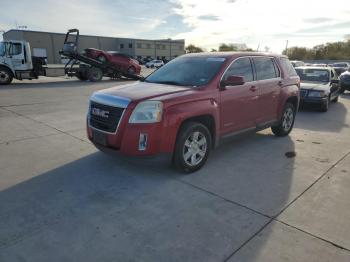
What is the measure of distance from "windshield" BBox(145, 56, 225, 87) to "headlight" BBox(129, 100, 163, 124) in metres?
0.98

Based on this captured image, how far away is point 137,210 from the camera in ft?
11.4

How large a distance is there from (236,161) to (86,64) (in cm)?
1770

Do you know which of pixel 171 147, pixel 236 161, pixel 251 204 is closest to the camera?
pixel 251 204

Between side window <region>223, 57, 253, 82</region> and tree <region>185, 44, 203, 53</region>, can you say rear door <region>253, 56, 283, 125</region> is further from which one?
tree <region>185, 44, 203, 53</region>

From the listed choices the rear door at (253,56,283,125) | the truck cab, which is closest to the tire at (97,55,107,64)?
the truck cab

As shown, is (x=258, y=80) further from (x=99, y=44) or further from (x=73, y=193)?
(x=99, y=44)

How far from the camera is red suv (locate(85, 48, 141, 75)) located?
21.0 meters

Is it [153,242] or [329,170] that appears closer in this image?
[153,242]

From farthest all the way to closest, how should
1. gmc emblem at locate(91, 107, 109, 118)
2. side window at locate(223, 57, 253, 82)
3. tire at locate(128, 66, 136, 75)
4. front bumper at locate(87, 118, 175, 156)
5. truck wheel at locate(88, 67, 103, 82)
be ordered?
tire at locate(128, 66, 136, 75)
truck wheel at locate(88, 67, 103, 82)
side window at locate(223, 57, 253, 82)
gmc emblem at locate(91, 107, 109, 118)
front bumper at locate(87, 118, 175, 156)

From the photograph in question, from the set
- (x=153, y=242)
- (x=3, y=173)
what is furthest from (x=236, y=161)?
(x=3, y=173)

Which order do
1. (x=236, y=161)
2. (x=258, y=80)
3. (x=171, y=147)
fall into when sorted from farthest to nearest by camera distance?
1. (x=258, y=80)
2. (x=236, y=161)
3. (x=171, y=147)

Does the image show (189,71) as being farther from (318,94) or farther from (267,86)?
(318,94)

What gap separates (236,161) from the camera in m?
5.13

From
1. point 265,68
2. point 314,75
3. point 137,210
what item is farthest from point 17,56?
point 137,210
